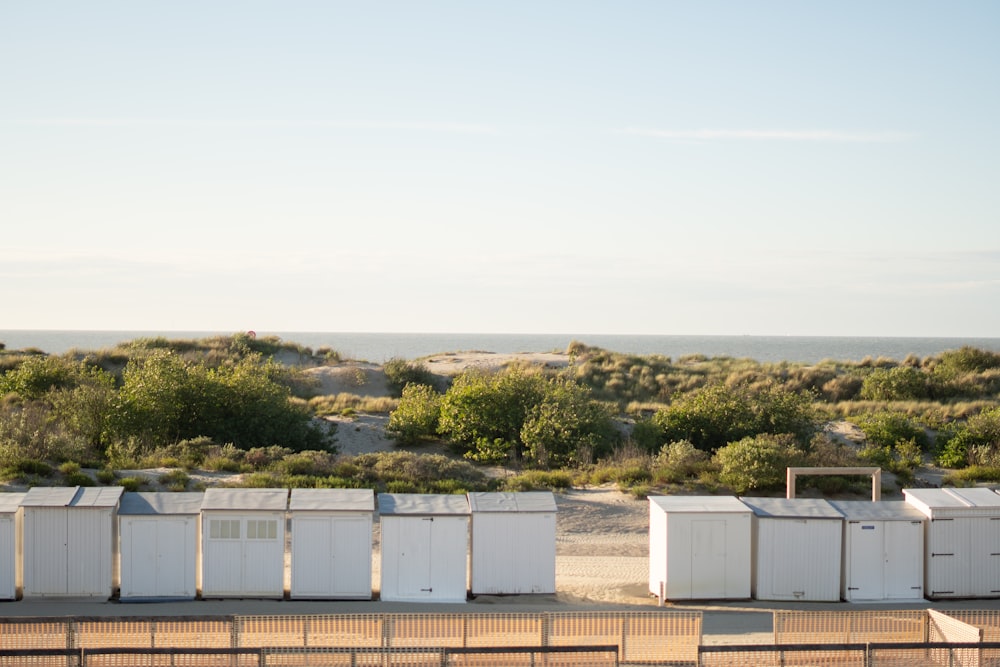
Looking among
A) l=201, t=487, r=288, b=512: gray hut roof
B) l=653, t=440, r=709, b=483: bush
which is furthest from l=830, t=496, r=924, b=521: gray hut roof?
l=201, t=487, r=288, b=512: gray hut roof

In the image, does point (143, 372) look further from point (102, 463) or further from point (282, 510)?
point (282, 510)

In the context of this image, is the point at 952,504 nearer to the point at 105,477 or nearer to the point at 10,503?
the point at 10,503

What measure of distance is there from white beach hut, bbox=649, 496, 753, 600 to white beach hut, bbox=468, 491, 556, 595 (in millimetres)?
1992

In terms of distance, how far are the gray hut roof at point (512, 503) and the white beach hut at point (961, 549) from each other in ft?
22.3

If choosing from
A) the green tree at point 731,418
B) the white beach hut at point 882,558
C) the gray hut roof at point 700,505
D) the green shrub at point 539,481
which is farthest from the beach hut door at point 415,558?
the green tree at point 731,418

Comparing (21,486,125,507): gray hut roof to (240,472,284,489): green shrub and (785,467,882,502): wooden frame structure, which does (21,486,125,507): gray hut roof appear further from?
(785,467,882,502): wooden frame structure

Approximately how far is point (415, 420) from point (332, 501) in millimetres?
17016

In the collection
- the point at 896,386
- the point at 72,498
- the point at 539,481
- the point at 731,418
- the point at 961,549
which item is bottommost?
the point at 539,481

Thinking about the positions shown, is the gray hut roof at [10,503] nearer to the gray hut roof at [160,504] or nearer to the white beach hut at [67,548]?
the white beach hut at [67,548]

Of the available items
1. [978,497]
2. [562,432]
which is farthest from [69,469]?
[978,497]

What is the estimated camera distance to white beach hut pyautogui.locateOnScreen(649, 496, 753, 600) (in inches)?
707

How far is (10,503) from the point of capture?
17.5 meters

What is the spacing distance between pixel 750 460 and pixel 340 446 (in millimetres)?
14328

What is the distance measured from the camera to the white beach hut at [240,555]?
17.6m
